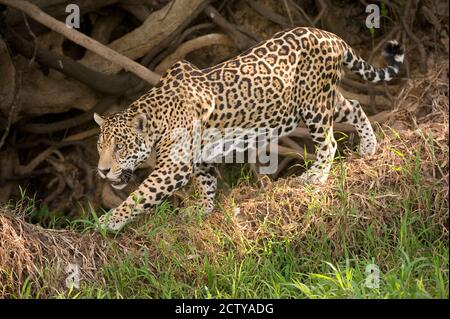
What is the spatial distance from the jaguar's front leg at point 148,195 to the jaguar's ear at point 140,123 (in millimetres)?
349

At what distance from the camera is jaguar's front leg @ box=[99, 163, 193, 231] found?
7527mm

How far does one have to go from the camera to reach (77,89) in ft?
33.1

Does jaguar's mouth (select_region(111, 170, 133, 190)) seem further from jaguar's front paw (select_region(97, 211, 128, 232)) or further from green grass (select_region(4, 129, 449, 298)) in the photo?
green grass (select_region(4, 129, 449, 298))

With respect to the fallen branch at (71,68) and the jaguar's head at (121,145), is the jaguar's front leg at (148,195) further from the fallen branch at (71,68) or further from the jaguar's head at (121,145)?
the fallen branch at (71,68)

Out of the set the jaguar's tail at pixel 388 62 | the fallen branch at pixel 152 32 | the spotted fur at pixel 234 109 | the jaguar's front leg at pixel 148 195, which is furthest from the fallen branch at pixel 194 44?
the jaguar's front leg at pixel 148 195

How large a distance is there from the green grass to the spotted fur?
0.52 metres

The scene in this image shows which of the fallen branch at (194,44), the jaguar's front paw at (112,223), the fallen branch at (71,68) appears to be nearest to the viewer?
the jaguar's front paw at (112,223)

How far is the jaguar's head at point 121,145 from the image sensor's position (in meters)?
7.67

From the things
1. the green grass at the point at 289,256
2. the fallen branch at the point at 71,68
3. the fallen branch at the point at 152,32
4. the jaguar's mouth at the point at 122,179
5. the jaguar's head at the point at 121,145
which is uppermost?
the fallen branch at the point at 152,32

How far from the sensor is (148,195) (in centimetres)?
768

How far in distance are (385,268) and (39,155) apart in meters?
5.13

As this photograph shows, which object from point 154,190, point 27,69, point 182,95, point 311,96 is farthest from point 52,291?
point 27,69

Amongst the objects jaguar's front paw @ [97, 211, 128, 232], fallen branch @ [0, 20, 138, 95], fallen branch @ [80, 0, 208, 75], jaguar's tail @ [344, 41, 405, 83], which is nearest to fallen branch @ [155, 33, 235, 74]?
fallen branch @ [80, 0, 208, 75]
